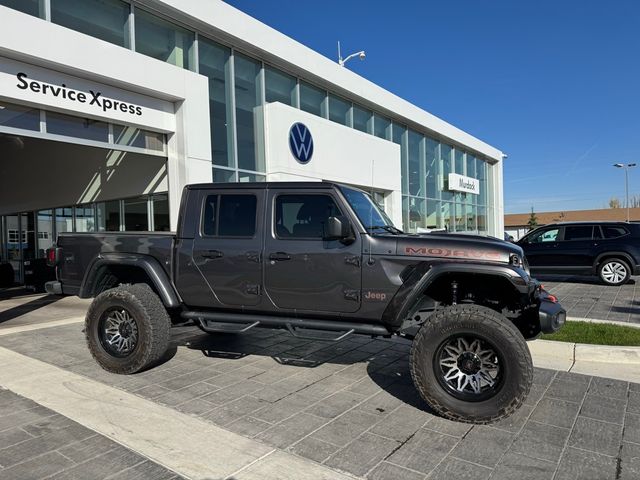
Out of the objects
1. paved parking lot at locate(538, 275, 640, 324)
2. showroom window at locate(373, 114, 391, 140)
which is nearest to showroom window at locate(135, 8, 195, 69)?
showroom window at locate(373, 114, 391, 140)

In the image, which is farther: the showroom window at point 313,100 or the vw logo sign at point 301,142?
the showroom window at point 313,100

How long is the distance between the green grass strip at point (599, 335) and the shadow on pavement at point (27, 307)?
9.48 meters

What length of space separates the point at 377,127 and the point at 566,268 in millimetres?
9023

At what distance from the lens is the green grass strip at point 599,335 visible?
5586mm

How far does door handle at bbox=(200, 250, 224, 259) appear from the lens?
484 cm

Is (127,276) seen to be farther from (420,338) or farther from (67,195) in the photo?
(67,195)

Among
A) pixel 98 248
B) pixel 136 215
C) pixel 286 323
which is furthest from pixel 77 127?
pixel 286 323

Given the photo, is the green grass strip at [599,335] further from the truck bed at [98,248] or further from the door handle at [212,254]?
the truck bed at [98,248]

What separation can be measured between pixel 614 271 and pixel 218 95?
10943 millimetres

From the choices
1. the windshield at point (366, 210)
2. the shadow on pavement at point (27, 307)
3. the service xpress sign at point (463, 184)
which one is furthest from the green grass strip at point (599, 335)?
the service xpress sign at point (463, 184)

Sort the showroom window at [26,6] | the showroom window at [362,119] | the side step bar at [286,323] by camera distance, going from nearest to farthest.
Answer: the side step bar at [286,323], the showroom window at [26,6], the showroom window at [362,119]

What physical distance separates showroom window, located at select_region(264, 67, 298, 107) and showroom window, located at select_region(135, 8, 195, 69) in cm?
265

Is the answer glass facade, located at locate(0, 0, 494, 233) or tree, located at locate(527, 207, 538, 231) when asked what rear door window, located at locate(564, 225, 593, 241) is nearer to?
glass facade, located at locate(0, 0, 494, 233)

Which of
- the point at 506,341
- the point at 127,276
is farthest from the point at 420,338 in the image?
the point at 127,276
